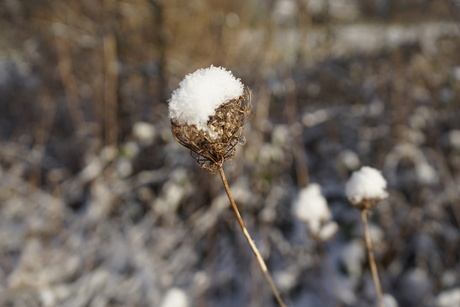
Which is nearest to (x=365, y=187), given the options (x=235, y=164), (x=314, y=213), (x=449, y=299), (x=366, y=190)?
(x=366, y=190)

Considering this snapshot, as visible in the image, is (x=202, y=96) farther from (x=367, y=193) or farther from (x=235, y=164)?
(x=235, y=164)

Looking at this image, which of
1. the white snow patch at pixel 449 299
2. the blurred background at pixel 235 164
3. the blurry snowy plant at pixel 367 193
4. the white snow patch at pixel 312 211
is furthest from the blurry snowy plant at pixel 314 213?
the white snow patch at pixel 449 299

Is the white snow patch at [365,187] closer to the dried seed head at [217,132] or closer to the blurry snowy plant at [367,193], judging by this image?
the blurry snowy plant at [367,193]

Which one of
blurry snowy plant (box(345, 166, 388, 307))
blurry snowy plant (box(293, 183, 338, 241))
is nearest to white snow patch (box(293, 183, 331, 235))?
blurry snowy plant (box(293, 183, 338, 241))

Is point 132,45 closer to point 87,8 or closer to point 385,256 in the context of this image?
point 87,8

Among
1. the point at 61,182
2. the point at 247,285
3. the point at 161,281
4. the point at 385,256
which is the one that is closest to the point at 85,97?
the point at 61,182
